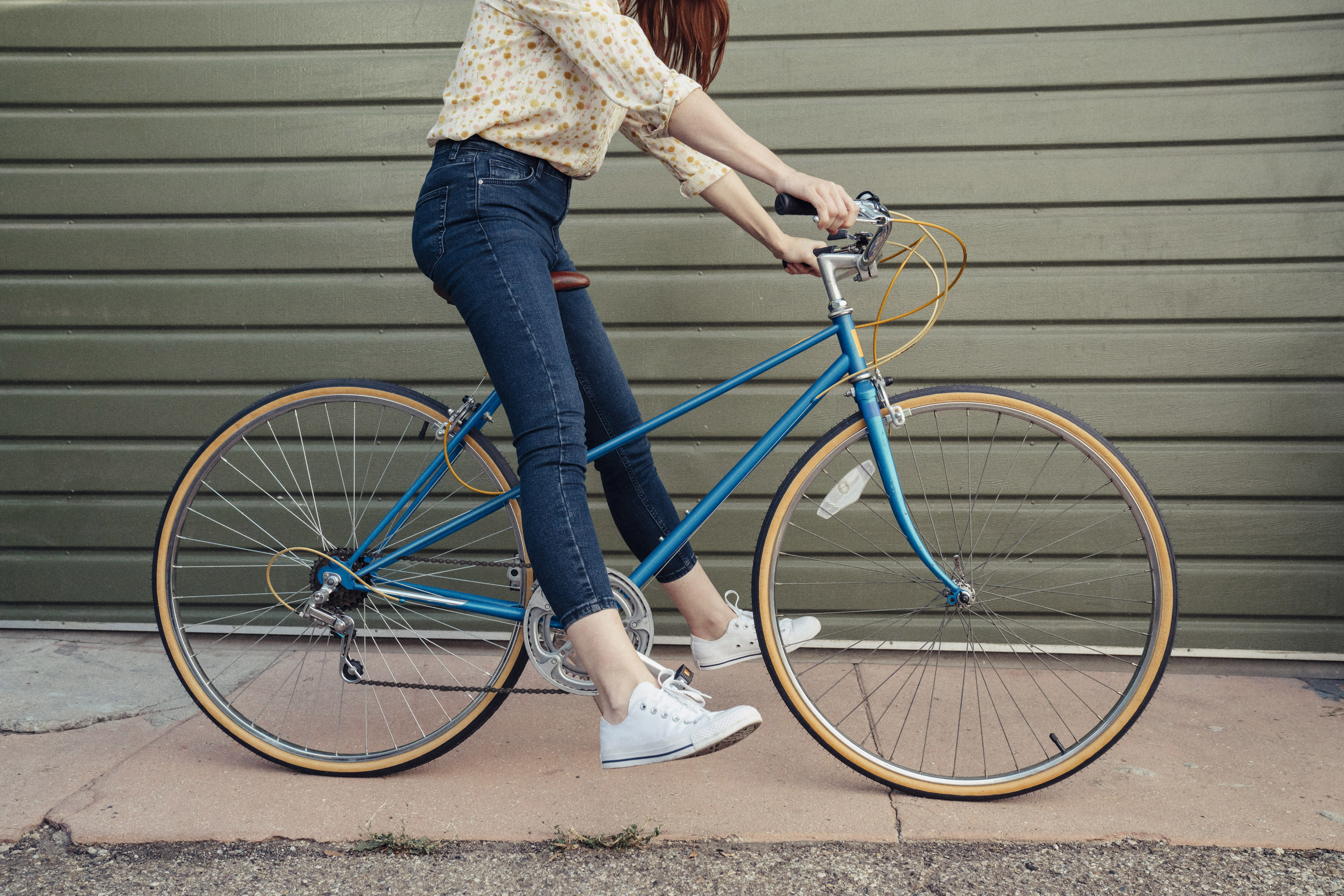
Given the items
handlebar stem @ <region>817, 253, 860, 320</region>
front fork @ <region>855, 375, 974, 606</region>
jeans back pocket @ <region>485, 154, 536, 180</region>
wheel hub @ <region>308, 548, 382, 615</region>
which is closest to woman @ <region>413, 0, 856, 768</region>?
jeans back pocket @ <region>485, 154, 536, 180</region>

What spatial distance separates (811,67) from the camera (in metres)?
2.77

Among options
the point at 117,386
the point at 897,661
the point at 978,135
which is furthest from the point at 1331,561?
the point at 117,386

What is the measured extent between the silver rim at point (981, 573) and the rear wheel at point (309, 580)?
969mm

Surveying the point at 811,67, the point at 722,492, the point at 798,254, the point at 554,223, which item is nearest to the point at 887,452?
the point at 722,492

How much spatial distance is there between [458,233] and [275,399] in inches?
26.2

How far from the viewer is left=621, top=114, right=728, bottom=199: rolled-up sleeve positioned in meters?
2.07

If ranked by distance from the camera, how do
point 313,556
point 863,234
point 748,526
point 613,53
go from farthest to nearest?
1. point 748,526
2. point 313,556
3. point 863,234
4. point 613,53

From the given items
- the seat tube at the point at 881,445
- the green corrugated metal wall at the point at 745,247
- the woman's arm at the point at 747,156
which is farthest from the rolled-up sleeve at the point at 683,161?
the green corrugated metal wall at the point at 745,247

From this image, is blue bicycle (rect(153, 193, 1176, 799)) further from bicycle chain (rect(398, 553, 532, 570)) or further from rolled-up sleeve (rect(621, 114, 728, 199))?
rolled-up sleeve (rect(621, 114, 728, 199))

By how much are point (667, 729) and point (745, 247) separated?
1576 millimetres

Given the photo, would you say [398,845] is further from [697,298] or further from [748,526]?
[697,298]

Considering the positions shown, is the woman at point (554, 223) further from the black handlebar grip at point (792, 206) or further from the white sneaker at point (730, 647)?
the white sneaker at point (730, 647)

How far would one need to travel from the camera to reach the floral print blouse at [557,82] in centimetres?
172

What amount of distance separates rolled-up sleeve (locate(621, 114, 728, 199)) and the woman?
0.05 metres
